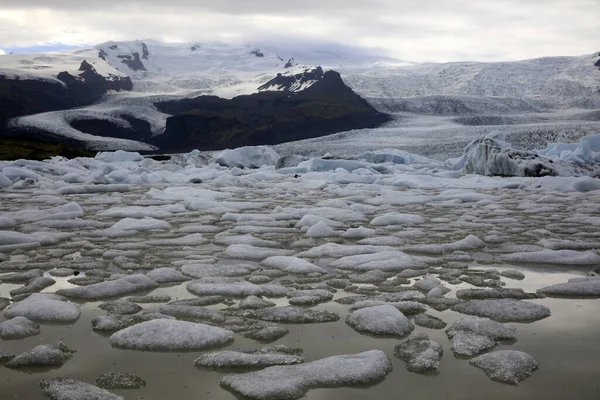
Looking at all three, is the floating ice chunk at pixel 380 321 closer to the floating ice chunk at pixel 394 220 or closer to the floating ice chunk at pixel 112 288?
the floating ice chunk at pixel 112 288

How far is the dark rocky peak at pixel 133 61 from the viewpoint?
81.0 m

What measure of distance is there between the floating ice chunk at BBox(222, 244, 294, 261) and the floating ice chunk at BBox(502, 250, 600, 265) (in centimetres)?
161

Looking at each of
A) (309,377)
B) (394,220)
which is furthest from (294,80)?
(309,377)

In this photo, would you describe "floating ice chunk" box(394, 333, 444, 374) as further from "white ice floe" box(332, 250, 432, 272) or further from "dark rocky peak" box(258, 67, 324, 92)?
"dark rocky peak" box(258, 67, 324, 92)

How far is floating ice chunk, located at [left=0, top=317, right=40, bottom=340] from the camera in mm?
2148

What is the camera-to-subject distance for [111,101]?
51.6 meters

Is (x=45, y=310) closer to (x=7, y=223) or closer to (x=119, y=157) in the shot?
(x=7, y=223)

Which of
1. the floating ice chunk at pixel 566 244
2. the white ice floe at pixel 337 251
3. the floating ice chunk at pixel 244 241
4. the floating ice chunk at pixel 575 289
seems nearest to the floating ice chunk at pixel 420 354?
the floating ice chunk at pixel 575 289

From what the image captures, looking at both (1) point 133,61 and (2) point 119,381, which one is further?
(1) point 133,61

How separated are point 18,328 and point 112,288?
71 centimetres

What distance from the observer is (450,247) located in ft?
13.5

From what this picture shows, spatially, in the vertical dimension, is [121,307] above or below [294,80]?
below

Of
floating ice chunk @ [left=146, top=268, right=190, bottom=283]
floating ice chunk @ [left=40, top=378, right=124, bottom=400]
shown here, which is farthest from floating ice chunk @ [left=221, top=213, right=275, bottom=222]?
floating ice chunk @ [left=40, top=378, right=124, bottom=400]

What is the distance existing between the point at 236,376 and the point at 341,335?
0.57 meters
